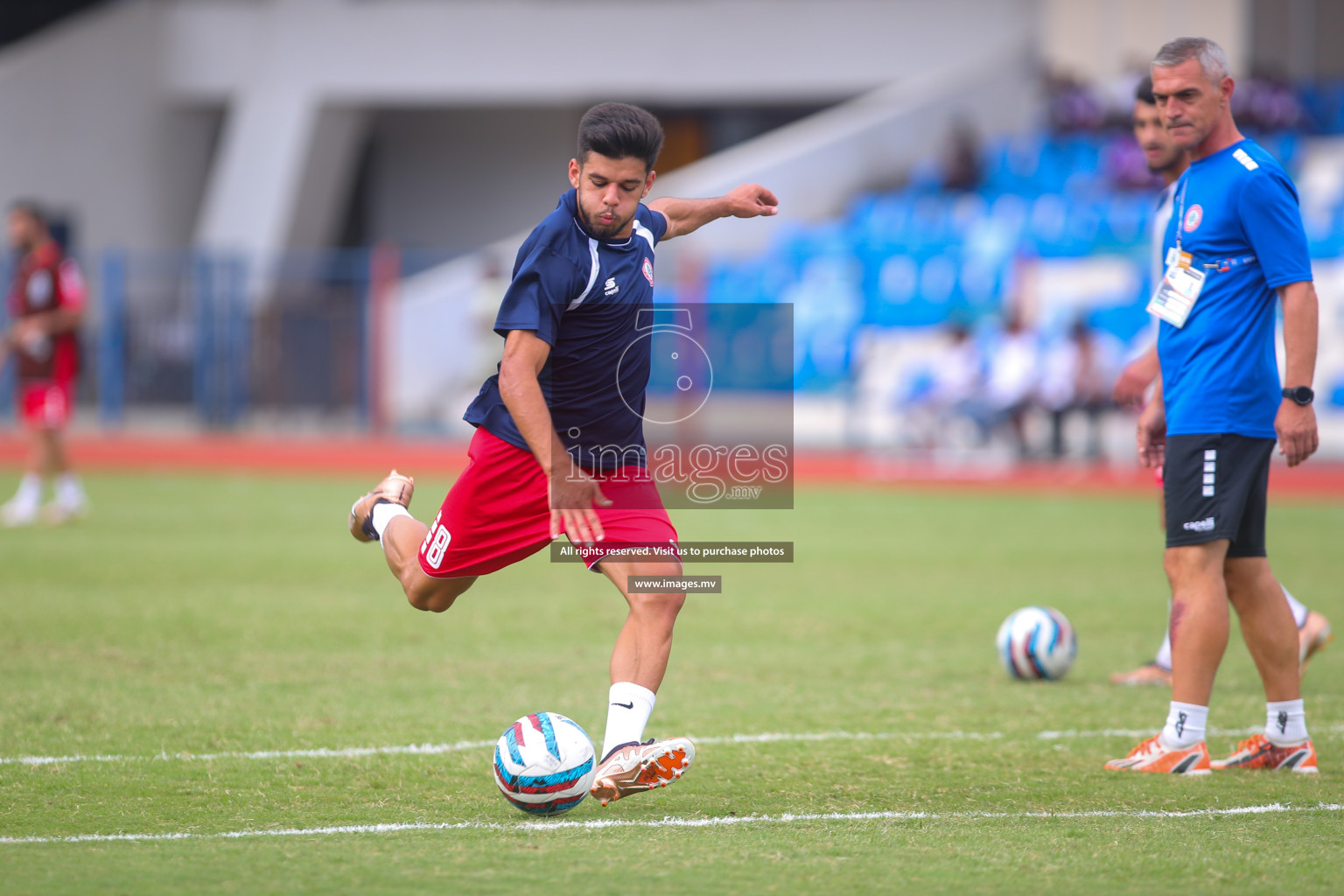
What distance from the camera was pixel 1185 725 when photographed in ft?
16.7

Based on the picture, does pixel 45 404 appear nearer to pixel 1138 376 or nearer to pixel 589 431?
pixel 589 431

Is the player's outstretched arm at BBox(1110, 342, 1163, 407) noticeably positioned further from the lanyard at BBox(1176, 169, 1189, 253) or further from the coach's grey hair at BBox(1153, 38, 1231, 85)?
the coach's grey hair at BBox(1153, 38, 1231, 85)

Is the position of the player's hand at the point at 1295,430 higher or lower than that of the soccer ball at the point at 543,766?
higher

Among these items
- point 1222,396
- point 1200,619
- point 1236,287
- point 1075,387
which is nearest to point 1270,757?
point 1200,619

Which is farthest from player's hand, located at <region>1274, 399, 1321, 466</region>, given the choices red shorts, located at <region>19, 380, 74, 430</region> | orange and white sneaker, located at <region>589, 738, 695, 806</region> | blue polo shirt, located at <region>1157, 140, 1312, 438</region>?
red shorts, located at <region>19, 380, 74, 430</region>

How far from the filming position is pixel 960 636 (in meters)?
8.16

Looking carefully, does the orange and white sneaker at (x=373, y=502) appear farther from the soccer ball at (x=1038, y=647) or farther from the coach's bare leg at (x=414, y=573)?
the soccer ball at (x=1038, y=647)

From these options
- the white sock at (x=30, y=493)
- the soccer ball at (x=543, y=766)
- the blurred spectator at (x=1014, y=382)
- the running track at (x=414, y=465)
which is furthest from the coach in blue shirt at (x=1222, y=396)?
the blurred spectator at (x=1014, y=382)

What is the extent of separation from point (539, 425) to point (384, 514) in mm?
1412

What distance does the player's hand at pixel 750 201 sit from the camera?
5707mm

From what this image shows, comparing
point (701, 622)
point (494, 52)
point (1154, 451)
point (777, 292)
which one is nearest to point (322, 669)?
point (701, 622)

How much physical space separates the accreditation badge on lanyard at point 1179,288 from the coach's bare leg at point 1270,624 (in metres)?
0.90

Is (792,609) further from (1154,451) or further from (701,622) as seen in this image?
(1154,451)

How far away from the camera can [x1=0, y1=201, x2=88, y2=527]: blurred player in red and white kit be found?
12695mm
